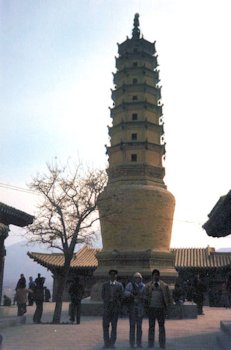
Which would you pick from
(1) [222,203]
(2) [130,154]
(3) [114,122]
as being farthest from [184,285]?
(1) [222,203]

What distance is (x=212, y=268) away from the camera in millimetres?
26641

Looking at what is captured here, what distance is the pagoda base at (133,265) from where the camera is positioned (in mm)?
18859

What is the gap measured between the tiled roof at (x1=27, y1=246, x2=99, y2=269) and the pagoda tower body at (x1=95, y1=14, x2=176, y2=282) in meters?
7.96

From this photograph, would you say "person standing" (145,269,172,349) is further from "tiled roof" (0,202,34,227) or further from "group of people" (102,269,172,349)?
"tiled roof" (0,202,34,227)

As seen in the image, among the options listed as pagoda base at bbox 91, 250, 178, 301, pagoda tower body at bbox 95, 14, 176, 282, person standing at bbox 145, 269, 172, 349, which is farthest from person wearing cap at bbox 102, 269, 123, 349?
pagoda base at bbox 91, 250, 178, 301

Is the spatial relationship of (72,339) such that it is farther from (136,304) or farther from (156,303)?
(156,303)

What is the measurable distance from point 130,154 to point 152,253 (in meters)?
5.69

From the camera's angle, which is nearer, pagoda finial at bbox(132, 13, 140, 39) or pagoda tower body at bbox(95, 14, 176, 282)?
pagoda tower body at bbox(95, 14, 176, 282)

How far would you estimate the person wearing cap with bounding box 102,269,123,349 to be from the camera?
7422 mm

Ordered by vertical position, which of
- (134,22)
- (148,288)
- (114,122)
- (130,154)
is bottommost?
(148,288)

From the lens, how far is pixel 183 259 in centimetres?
2783

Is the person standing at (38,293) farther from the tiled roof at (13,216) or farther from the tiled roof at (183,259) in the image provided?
the tiled roof at (183,259)

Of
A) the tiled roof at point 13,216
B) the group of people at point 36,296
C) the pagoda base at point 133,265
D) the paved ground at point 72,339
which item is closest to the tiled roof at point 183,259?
the pagoda base at point 133,265

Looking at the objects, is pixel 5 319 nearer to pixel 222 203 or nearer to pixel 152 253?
pixel 222 203
